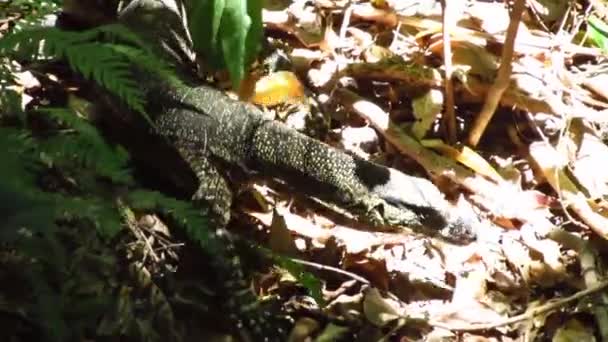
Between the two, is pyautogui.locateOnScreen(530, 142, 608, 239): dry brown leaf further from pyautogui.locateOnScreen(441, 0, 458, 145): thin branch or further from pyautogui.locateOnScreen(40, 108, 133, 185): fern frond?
pyautogui.locateOnScreen(40, 108, 133, 185): fern frond

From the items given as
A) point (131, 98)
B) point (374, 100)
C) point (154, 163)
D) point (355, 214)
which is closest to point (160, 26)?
point (154, 163)

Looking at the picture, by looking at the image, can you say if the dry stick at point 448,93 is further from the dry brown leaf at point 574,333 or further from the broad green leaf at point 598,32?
the dry brown leaf at point 574,333

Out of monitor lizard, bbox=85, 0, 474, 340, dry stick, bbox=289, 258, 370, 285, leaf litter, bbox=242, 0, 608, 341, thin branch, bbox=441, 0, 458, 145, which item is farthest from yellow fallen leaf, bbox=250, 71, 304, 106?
dry stick, bbox=289, 258, 370, 285

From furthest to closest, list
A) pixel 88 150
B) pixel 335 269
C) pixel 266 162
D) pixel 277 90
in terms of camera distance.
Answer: pixel 277 90 < pixel 266 162 < pixel 335 269 < pixel 88 150

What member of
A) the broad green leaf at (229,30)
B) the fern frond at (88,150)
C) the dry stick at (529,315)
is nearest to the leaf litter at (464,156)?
the dry stick at (529,315)

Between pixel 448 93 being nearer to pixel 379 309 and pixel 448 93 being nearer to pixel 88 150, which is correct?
pixel 379 309

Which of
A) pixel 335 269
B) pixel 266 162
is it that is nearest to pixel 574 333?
pixel 335 269

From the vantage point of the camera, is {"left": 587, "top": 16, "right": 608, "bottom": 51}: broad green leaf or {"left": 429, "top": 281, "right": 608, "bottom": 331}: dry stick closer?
{"left": 429, "top": 281, "right": 608, "bottom": 331}: dry stick
